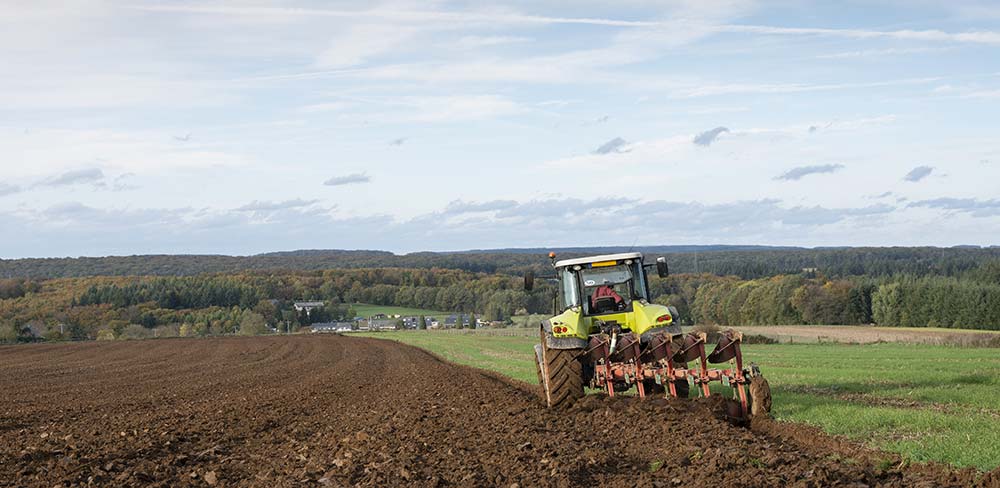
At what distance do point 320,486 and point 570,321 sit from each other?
6.69 metres

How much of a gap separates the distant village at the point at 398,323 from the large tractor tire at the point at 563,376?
7338 centimetres

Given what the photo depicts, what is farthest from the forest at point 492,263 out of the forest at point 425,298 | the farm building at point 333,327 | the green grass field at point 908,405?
the green grass field at point 908,405

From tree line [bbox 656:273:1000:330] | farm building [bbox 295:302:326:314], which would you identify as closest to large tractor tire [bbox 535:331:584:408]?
tree line [bbox 656:273:1000:330]

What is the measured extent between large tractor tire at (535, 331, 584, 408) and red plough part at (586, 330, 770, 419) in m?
0.28

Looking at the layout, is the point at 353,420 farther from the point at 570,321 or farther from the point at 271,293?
the point at 271,293

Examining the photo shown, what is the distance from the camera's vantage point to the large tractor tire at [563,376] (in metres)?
14.2

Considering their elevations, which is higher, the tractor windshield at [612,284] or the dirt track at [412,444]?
the tractor windshield at [612,284]

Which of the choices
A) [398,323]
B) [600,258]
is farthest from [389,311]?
[600,258]

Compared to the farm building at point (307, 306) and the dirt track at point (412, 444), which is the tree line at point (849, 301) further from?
the dirt track at point (412, 444)

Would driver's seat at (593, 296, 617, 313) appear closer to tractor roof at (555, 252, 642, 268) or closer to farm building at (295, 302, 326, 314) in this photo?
tractor roof at (555, 252, 642, 268)

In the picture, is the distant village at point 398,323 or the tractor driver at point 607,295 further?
the distant village at point 398,323

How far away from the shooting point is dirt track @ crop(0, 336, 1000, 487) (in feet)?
28.2

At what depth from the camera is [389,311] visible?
109 meters

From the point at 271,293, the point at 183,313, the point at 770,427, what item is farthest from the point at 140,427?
the point at 271,293
